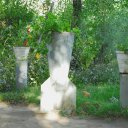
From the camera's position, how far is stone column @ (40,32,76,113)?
8680 mm

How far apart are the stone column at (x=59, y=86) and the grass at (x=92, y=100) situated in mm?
312

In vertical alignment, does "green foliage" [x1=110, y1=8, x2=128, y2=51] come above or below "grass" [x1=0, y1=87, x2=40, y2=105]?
above

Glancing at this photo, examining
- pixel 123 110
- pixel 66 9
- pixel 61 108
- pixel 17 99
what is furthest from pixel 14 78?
pixel 66 9

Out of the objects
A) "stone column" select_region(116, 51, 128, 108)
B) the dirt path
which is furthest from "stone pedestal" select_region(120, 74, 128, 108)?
the dirt path

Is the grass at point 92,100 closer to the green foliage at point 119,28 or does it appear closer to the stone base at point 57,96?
the stone base at point 57,96

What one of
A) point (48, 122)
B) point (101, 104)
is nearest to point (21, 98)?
point (101, 104)

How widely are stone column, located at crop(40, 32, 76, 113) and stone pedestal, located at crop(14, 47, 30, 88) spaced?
9.99 feet

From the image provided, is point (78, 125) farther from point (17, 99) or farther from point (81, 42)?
point (81, 42)

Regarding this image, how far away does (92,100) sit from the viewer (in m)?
9.73

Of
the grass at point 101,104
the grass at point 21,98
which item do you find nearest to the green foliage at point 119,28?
the grass at point 101,104

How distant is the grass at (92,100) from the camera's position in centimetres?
834

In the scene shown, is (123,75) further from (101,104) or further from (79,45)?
(79,45)

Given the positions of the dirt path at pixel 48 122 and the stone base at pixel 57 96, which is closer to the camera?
the dirt path at pixel 48 122

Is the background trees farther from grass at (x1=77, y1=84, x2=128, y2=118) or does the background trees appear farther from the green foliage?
grass at (x1=77, y1=84, x2=128, y2=118)
